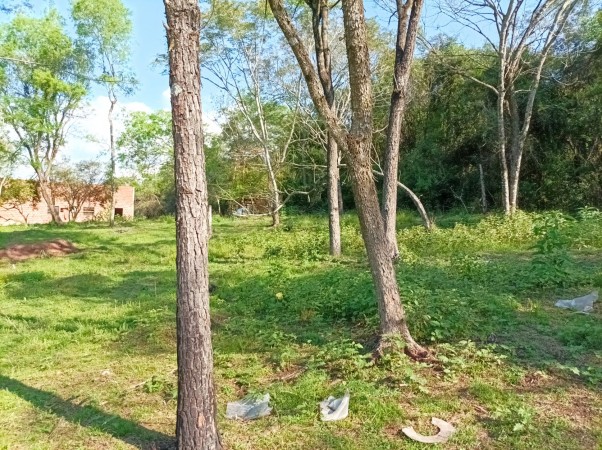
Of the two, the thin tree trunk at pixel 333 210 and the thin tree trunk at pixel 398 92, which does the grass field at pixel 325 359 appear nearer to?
the thin tree trunk at pixel 398 92

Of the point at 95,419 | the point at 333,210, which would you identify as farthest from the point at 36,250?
the point at 95,419

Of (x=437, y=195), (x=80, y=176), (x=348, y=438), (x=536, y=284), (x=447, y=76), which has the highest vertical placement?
(x=447, y=76)

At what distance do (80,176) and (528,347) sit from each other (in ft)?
96.5

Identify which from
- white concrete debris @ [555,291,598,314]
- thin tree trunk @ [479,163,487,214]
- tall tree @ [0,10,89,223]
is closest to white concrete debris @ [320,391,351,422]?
white concrete debris @ [555,291,598,314]

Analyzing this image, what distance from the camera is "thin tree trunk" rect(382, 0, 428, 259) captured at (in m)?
7.44

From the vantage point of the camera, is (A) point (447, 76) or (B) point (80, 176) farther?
(B) point (80, 176)

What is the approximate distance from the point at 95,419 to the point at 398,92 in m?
6.12

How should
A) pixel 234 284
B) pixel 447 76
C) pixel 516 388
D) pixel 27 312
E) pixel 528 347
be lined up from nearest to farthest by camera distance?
pixel 516 388, pixel 528 347, pixel 27 312, pixel 234 284, pixel 447 76

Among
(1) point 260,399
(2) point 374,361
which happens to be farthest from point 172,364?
(2) point 374,361

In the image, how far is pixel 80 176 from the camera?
2877 cm

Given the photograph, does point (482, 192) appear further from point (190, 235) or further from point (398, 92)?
point (190, 235)

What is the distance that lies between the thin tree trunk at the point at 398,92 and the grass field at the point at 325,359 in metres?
0.93

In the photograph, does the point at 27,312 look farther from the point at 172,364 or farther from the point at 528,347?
the point at 528,347

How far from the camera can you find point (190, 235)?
269cm
